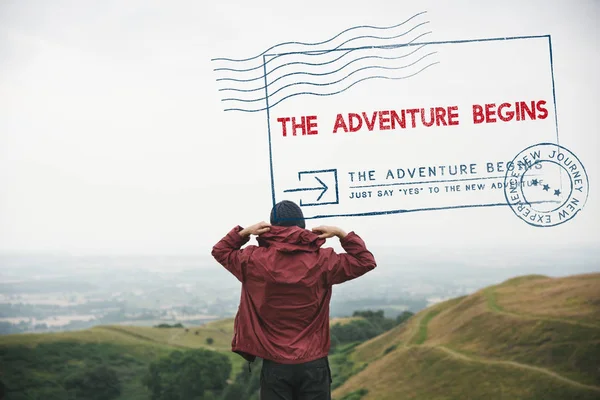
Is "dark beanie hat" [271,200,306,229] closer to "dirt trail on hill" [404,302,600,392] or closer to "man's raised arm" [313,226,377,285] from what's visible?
"man's raised arm" [313,226,377,285]

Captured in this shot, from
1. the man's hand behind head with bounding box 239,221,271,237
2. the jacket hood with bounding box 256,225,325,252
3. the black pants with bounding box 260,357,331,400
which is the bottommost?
the black pants with bounding box 260,357,331,400

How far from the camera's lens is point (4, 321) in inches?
186

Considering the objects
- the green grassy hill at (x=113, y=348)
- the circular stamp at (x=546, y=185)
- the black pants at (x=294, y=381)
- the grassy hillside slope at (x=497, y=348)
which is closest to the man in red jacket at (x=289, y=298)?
the black pants at (x=294, y=381)

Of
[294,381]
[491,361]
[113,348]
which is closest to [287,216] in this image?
[294,381]

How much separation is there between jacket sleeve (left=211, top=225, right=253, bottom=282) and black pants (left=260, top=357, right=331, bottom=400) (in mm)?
375

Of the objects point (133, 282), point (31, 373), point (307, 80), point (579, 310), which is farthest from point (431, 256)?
point (31, 373)

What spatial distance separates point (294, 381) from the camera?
256 cm

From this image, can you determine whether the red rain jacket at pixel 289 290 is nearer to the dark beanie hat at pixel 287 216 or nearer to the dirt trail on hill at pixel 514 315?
the dark beanie hat at pixel 287 216

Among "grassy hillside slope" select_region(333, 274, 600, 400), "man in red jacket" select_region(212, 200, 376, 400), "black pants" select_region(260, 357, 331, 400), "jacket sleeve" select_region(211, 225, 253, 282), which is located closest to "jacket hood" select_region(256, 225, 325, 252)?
"man in red jacket" select_region(212, 200, 376, 400)

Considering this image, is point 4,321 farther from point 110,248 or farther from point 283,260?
point 283,260

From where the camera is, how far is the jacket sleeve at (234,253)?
2.63 meters

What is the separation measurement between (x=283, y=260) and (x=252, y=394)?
2.38 m

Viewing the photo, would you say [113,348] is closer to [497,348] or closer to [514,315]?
[497,348]

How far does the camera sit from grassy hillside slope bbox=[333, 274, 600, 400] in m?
4.30
